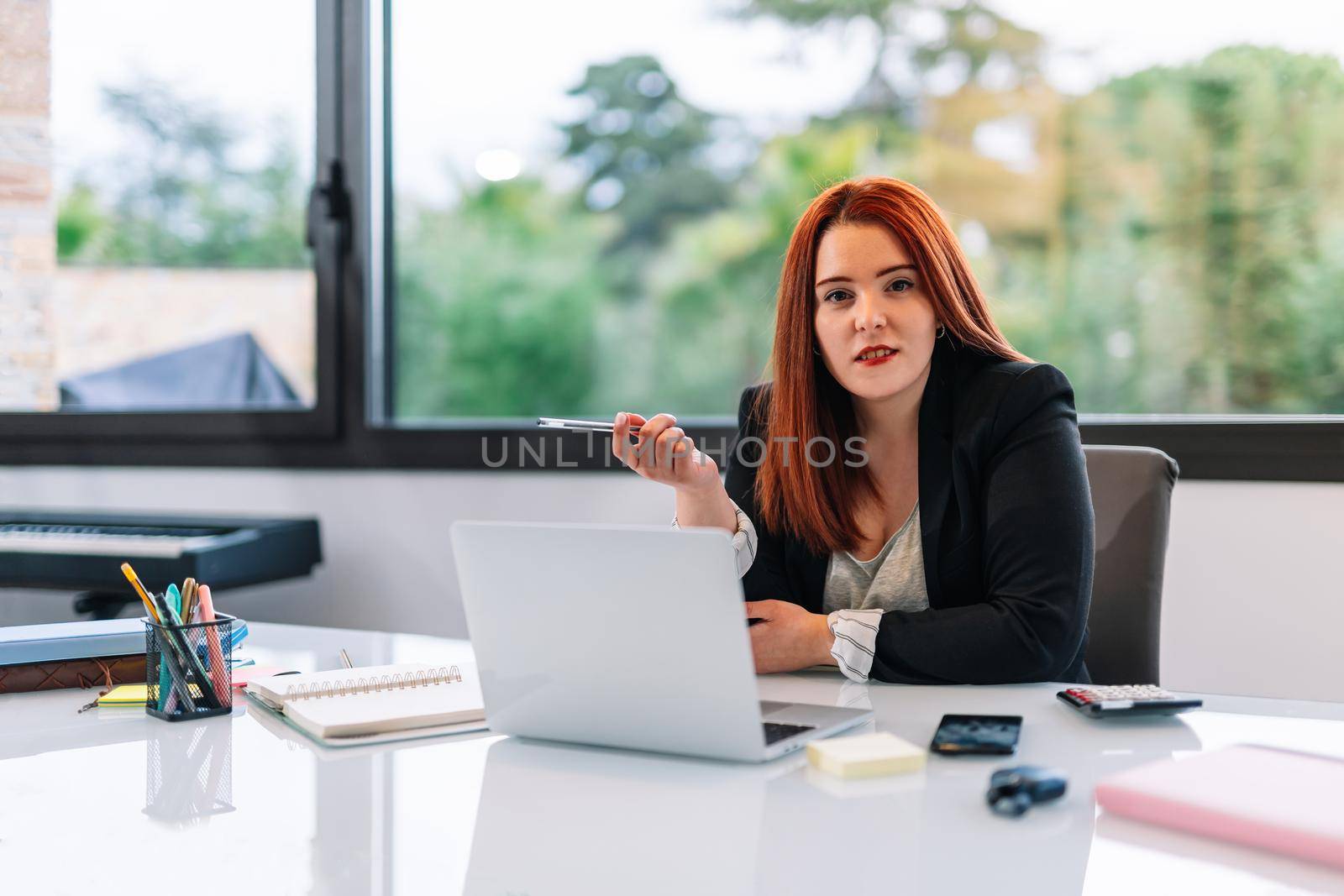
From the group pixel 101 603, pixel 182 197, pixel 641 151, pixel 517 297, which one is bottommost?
pixel 101 603

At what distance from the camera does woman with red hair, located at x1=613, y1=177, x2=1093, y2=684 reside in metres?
1.29

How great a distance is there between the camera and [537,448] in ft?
8.44

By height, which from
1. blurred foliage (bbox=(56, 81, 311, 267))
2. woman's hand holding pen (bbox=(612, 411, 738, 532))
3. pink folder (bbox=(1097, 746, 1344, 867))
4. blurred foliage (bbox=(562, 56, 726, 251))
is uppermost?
blurred foliage (bbox=(562, 56, 726, 251))

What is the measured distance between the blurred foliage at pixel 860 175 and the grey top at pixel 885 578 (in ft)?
1.61

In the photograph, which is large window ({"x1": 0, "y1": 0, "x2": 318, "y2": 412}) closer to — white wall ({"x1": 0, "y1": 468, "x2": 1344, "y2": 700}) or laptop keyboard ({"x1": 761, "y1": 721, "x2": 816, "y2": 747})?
white wall ({"x1": 0, "y1": 468, "x2": 1344, "y2": 700})

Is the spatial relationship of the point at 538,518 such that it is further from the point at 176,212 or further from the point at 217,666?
the point at 217,666

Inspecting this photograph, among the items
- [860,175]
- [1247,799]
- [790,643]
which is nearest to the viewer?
[1247,799]

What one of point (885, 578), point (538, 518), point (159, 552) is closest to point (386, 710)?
point (885, 578)

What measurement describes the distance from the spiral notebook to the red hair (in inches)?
21.1

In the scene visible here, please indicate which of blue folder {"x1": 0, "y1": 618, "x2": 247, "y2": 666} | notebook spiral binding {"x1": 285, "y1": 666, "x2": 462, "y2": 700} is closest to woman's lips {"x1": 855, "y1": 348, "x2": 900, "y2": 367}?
notebook spiral binding {"x1": 285, "y1": 666, "x2": 462, "y2": 700}

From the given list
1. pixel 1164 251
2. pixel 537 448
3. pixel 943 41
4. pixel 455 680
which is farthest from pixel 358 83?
pixel 943 41

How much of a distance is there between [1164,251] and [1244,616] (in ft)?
10.8

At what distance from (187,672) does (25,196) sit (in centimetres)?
211

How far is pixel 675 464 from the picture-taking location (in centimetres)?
140
